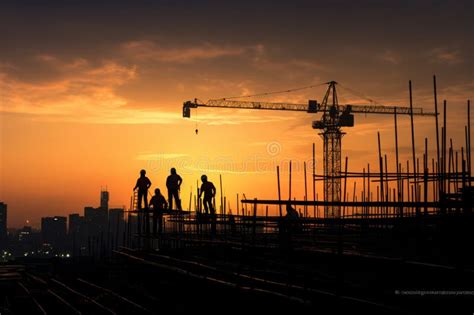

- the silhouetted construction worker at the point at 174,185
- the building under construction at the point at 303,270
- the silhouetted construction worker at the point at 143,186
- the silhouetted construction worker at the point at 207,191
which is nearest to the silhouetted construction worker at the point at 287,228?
the building under construction at the point at 303,270

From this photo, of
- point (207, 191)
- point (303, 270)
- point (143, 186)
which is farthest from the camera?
point (143, 186)

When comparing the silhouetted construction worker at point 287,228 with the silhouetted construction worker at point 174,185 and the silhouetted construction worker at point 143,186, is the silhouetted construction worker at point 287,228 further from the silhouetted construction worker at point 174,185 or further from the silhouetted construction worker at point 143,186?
the silhouetted construction worker at point 143,186

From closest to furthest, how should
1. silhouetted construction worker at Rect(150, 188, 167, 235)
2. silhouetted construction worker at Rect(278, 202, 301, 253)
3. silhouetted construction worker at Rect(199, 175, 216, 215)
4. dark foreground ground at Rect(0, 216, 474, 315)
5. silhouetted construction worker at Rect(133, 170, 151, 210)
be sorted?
dark foreground ground at Rect(0, 216, 474, 315), silhouetted construction worker at Rect(278, 202, 301, 253), silhouetted construction worker at Rect(199, 175, 216, 215), silhouetted construction worker at Rect(150, 188, 167, 235), silhouetted construction worker at Rect(133, 170, 151, 210)

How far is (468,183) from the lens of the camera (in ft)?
53.7

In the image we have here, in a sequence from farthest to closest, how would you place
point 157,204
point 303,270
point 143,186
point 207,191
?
point 143,186, point 157,204, point 207,191, point 303,270

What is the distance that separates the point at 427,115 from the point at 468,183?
92.6m

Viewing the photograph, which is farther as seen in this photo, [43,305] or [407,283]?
[43,305]

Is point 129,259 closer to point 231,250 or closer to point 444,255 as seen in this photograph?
point 231,250

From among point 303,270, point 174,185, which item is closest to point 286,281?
point 303,270

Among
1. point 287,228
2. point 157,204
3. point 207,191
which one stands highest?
point 207,191

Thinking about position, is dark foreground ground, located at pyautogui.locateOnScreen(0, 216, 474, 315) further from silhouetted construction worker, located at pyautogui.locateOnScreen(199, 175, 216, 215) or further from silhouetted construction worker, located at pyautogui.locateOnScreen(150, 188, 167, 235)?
silhouetted construction worker, located at pyautogui.locateOnScreen(199, 175, 216, 215)

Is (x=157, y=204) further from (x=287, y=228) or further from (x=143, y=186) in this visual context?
(x=287, y=228)

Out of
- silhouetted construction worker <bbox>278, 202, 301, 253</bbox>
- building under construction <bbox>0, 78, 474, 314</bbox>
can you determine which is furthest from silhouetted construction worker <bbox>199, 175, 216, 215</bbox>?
silhouetted construction worker <bbox>278, 202, 301, 253</bbox>

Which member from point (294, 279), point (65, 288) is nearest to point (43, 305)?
point (65, 288)
